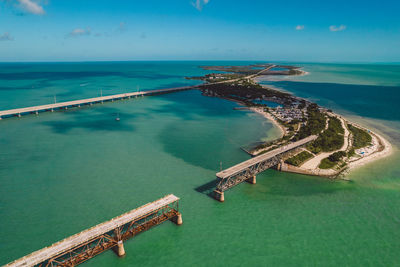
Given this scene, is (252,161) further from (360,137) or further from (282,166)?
(360,137)

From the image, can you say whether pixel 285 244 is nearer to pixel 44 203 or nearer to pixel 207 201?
pixel 207 201

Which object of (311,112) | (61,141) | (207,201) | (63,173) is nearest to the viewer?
(207,201)

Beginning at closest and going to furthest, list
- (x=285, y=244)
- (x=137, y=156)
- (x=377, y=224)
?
(x=285, y=244) → (x=377, y=224) → (x=137, y=156)

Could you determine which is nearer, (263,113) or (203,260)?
(203,260)

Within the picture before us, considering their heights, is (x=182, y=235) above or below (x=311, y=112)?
below

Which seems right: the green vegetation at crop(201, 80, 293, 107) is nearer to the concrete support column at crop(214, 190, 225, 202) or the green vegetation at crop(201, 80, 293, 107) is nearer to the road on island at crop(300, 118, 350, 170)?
the road on island at crop(300, 118, 350, 170)

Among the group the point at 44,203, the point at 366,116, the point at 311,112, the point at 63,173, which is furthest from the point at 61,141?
the point at 366,116

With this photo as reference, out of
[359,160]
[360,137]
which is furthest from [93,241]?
[360,137]
